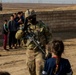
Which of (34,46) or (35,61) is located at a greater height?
(34,46)

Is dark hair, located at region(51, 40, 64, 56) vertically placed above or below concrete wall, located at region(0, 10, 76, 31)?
above

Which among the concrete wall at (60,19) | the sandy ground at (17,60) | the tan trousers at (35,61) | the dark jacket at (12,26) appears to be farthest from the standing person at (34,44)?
the concrete wall at (60,19)

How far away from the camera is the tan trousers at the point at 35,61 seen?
6320 mm

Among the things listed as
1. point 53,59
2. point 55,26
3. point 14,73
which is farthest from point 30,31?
point 55,26

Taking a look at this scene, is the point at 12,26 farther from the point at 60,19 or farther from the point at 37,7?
the point at 37,7

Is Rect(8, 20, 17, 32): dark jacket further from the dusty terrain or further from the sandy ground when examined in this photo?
the dusty terrain

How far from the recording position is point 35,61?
640 centimetres

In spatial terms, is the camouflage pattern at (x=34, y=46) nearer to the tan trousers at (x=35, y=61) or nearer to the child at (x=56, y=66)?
the tan trousers at (x=35, y=61)

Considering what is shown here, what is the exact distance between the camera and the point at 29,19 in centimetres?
631

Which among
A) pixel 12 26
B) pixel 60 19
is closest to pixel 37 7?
pixel 60 19

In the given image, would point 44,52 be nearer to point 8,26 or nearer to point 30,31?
point 30,31

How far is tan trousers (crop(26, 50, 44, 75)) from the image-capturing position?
632 cm

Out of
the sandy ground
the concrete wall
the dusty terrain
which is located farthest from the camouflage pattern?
the dusty terrain

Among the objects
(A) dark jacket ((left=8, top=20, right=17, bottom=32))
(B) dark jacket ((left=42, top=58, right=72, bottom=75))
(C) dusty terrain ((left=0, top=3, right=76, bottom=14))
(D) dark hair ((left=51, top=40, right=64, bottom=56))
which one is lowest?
(C) dusty terrain ((left=0, top=3, right=76, bottom=14))
